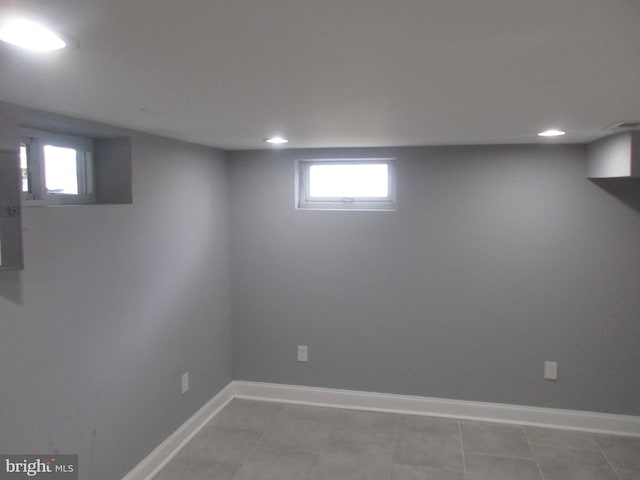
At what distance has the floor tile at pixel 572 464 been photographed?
2.76 m

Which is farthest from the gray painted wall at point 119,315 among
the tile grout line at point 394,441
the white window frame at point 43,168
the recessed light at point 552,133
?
the recessed light at point 552,133

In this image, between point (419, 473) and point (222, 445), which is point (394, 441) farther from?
point (222, 445)

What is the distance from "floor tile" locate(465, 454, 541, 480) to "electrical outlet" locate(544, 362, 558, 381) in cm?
67

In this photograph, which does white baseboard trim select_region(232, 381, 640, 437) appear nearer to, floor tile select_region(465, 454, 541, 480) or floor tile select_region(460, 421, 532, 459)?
floor tile select_region(460, 421, 532, 459)

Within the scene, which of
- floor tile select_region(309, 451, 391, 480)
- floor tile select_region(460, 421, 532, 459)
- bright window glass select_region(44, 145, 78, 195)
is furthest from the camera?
floor tile select_region(460, 421, 532, 459)

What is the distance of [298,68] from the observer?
137 cm

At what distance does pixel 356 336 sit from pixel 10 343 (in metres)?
2.35

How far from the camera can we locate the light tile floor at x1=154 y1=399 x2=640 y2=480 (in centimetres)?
280

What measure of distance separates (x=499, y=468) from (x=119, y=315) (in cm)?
236

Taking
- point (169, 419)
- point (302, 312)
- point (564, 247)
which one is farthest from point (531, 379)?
point (169, 419)

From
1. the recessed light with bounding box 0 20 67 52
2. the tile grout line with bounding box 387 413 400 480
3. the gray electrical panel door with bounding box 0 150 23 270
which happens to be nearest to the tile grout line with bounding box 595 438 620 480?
the tile grout line with bounding box 387 413 400 480

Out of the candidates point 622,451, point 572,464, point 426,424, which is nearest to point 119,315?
point 426,424

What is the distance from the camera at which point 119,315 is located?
98.4 inches

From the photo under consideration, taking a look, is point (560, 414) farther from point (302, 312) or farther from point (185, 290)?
point (185, 290)
